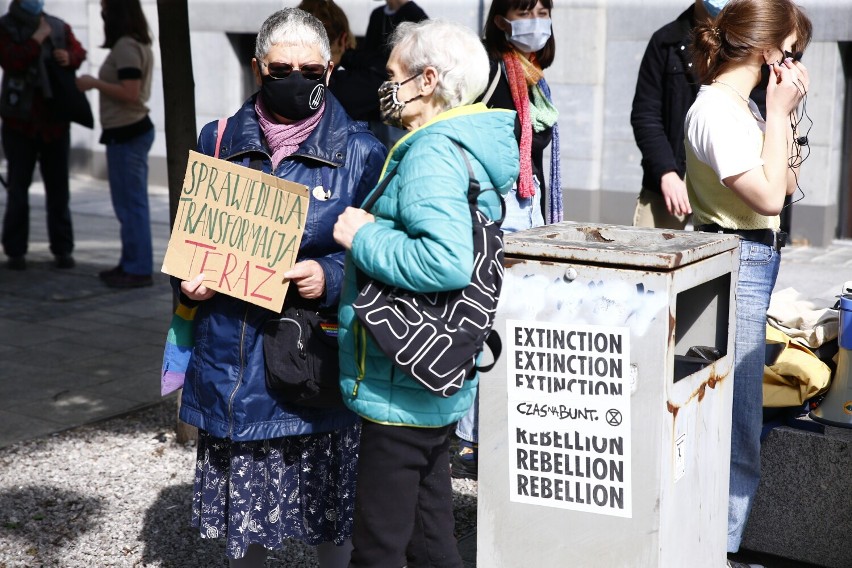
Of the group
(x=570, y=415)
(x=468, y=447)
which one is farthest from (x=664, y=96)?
(x=570, y=415)

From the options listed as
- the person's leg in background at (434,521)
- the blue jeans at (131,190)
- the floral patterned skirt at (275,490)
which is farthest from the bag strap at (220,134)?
the blue jeans at (131,190)

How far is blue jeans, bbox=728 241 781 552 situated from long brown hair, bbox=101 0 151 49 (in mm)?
5570

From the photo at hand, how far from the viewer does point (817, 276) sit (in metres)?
8.34

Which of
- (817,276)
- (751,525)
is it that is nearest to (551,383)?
(751,525)

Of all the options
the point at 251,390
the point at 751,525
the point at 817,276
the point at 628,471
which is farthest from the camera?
the point at 817,276

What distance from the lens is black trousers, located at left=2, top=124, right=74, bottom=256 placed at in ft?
27.2

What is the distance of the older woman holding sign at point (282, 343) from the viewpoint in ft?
9.79

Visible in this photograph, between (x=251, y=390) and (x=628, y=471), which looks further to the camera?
(x=251, y=390)

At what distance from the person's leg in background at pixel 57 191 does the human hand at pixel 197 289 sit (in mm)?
5773

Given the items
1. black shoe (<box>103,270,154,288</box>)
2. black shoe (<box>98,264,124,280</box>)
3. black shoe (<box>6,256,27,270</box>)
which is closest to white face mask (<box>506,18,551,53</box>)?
black shoe (<box>103,270,154,288</box>)

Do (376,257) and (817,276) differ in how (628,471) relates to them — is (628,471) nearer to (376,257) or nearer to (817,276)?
(376,257)

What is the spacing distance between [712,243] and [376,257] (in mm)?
937

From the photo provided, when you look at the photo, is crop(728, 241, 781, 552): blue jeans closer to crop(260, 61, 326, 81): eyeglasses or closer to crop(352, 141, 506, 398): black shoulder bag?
crop(352, 141, 506, 398): black shoulder bag

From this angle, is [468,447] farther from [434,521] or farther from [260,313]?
[260,313]
